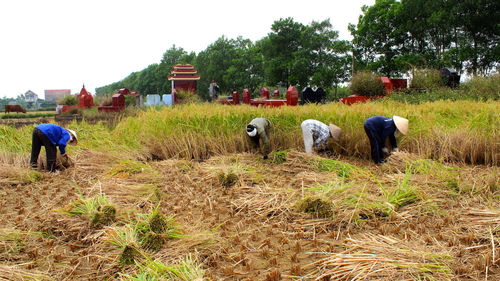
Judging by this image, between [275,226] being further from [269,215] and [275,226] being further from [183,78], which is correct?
[183,78]

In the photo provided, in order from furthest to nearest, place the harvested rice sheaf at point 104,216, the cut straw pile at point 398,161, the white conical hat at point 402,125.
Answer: the white conical hat at point 402,125, the cut straw pile at point 398,161, the harvested rice sheaf at point 104,216

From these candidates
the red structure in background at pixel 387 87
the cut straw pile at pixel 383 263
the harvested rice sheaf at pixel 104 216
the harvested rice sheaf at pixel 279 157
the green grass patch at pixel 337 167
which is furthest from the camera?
the red structure in background at pixel 387 87

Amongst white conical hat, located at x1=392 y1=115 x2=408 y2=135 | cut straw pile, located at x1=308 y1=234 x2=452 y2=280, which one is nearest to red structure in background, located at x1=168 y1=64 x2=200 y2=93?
white conical hat, located at x1=392 y1=115 x2=408 y2=135

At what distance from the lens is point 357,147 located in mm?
5418

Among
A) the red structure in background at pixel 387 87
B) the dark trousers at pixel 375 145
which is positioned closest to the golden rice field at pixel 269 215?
the dark trousers at pixel 375 145

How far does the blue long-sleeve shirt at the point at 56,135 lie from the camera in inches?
189

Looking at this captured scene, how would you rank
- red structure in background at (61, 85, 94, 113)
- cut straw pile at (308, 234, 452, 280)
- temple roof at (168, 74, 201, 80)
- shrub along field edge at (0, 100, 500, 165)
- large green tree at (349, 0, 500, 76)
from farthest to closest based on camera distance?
temple roof at (168, 74, 201, 80)
large green tree at (349, 0, 500, 76)
red structure in background at (61, 85, 94, 113)
shrub along field edge at (0, 100, 500, 165)
cut straw pile at (308, 234, 452, 280)

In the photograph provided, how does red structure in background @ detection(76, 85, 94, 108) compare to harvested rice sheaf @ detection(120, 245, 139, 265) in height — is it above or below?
above

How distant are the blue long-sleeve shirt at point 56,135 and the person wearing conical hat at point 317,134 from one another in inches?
136

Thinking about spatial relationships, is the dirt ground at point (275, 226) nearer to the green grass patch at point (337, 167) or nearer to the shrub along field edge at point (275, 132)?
the green grass patch at point (337, 167)

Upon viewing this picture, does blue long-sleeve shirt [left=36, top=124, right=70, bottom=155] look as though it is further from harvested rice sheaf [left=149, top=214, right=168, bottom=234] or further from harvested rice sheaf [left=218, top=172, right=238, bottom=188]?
harvested rice sheaf [left=149, top=214, right=168, bottom=234]

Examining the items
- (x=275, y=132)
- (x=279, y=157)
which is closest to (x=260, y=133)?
(x=279, y=157)

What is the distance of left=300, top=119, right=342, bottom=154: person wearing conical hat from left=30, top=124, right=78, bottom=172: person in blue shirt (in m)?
3.44

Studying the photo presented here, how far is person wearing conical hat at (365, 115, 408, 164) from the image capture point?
15.7 ft
